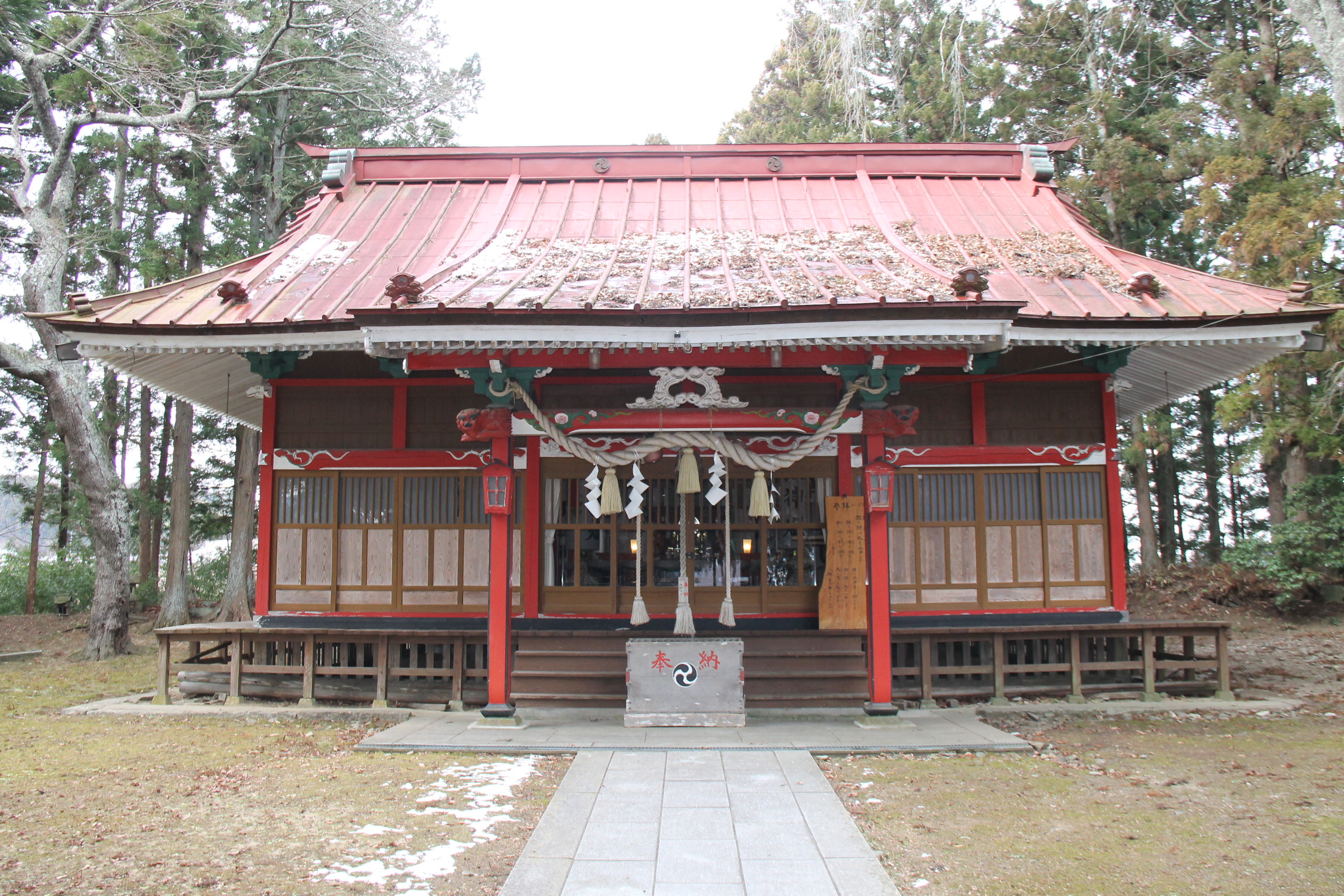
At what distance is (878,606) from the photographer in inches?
309

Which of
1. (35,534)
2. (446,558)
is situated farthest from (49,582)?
(446,558)

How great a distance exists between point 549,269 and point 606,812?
522 centimetres

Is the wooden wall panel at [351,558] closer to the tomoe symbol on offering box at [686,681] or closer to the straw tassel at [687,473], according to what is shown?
the tomoe symbol on offering box at [686,681]

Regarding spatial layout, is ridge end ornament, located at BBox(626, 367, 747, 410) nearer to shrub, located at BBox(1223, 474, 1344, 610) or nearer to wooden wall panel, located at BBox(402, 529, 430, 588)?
wooden wall panel, located at BBox(402, 529, 430, 588)

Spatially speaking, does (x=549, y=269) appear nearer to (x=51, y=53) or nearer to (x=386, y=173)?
(x=386, y=173)

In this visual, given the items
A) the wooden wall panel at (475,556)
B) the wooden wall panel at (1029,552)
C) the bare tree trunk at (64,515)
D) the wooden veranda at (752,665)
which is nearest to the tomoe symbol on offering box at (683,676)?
the wooden veranda at (752,665)

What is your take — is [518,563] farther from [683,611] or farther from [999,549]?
[999,549]

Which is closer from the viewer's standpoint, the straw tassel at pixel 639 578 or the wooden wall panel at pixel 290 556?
the straw tassel at pixel 639 578

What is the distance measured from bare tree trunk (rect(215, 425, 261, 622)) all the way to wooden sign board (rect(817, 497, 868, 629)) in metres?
13.6

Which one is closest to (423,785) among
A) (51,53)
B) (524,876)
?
(524,876)

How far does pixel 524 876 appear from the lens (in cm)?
426

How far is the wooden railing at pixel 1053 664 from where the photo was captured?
863 centimetres

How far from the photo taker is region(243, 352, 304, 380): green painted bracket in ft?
30.1

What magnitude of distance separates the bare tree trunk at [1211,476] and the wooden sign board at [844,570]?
55.7 feet
